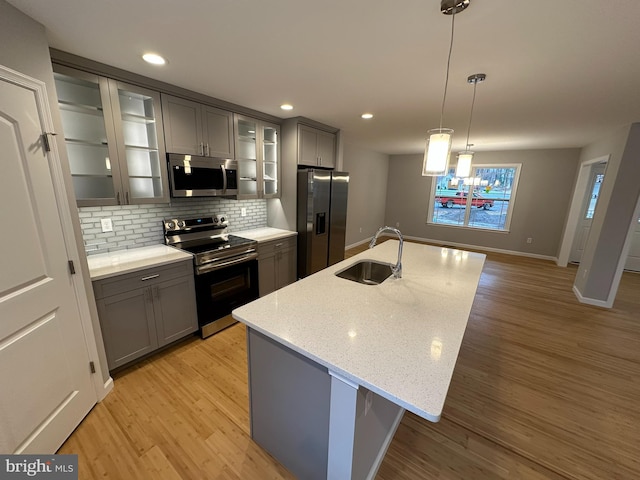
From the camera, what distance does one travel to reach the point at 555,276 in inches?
179

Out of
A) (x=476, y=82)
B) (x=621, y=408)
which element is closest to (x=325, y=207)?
(x=476, y=82)

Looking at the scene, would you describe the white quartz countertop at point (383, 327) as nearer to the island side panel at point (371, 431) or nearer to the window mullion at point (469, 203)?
the island side panel at point (371, 431)

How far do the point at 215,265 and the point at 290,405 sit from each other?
1.61 metres

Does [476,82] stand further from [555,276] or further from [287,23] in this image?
[555,276]

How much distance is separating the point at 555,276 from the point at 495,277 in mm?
1118

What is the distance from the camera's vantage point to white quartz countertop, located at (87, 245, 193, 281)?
6.21 feet

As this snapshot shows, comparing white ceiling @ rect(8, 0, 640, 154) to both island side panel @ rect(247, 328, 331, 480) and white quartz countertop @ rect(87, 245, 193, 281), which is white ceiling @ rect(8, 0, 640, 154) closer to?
white quartz countertop @ rect(87, 245, 193, 281)

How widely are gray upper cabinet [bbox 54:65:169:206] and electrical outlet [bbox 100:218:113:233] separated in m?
0.26

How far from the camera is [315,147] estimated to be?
3.62m

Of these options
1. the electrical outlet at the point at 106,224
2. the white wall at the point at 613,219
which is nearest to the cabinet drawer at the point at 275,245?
the electrical outlet at the point at 106,224

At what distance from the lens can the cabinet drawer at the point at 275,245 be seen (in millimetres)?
3047

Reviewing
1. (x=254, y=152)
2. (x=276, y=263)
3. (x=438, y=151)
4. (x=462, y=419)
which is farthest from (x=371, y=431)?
(x=254, y=152)

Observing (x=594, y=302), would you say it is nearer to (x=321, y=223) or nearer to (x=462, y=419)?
(x=462, y=419)

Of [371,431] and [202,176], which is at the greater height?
[202,176]
